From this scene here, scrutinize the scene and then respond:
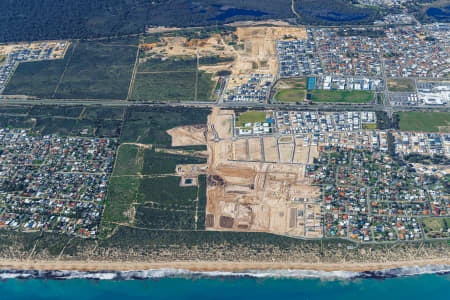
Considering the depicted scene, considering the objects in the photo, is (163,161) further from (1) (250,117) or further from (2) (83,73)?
(2) (83,73)

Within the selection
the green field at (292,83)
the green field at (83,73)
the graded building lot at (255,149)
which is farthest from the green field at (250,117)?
the green field at (83,73)

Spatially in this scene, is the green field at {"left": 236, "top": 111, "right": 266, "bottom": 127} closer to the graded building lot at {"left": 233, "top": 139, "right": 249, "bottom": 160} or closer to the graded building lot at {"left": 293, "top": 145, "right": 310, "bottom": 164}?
the graded building lot at {"left": 233, "top": 139, "right": 249, "bottom": 160}

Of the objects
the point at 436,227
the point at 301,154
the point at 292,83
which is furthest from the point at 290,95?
the point at 436,227

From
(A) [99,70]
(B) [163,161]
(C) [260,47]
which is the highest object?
(C) [260,47]

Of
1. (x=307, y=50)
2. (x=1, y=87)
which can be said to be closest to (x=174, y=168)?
(x=307, y=50)

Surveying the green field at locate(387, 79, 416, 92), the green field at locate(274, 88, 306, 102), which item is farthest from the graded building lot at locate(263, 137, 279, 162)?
the green field at locate(387, 79, 416, 92)

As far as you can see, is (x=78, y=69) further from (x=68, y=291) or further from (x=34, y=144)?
(x=68, y=291)
